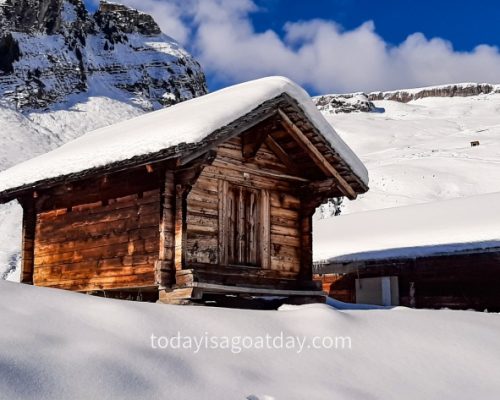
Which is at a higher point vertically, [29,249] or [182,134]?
[182,134]

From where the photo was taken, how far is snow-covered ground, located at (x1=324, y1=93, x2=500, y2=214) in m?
43.9

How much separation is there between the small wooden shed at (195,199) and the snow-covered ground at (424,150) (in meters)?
28.6

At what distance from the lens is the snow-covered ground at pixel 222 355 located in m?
5.86

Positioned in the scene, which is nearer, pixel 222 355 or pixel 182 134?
pixel 222 355

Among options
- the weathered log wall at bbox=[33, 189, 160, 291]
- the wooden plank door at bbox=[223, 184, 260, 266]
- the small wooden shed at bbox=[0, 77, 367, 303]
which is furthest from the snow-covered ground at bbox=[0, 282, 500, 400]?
the weathered log wall at bbox=[33, 189, 160, 291]

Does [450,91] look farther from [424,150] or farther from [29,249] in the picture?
[29,249]

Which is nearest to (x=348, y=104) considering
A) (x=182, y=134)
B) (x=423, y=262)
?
(x=423, y=262)

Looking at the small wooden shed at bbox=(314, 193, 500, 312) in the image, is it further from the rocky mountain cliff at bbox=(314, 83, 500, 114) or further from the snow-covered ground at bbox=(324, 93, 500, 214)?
the rocky mountain cliff at bbox=(314, 83, 500, 114)

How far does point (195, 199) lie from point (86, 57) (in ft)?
202

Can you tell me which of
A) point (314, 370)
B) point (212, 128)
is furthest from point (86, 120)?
point (314, 370)

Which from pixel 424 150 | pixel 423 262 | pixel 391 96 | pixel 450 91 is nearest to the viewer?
pixel 423 262

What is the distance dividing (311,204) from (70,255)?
4.91 metres

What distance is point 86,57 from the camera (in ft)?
229

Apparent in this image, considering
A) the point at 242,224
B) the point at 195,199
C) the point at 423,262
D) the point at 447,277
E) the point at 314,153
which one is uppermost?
the point at 314,153
